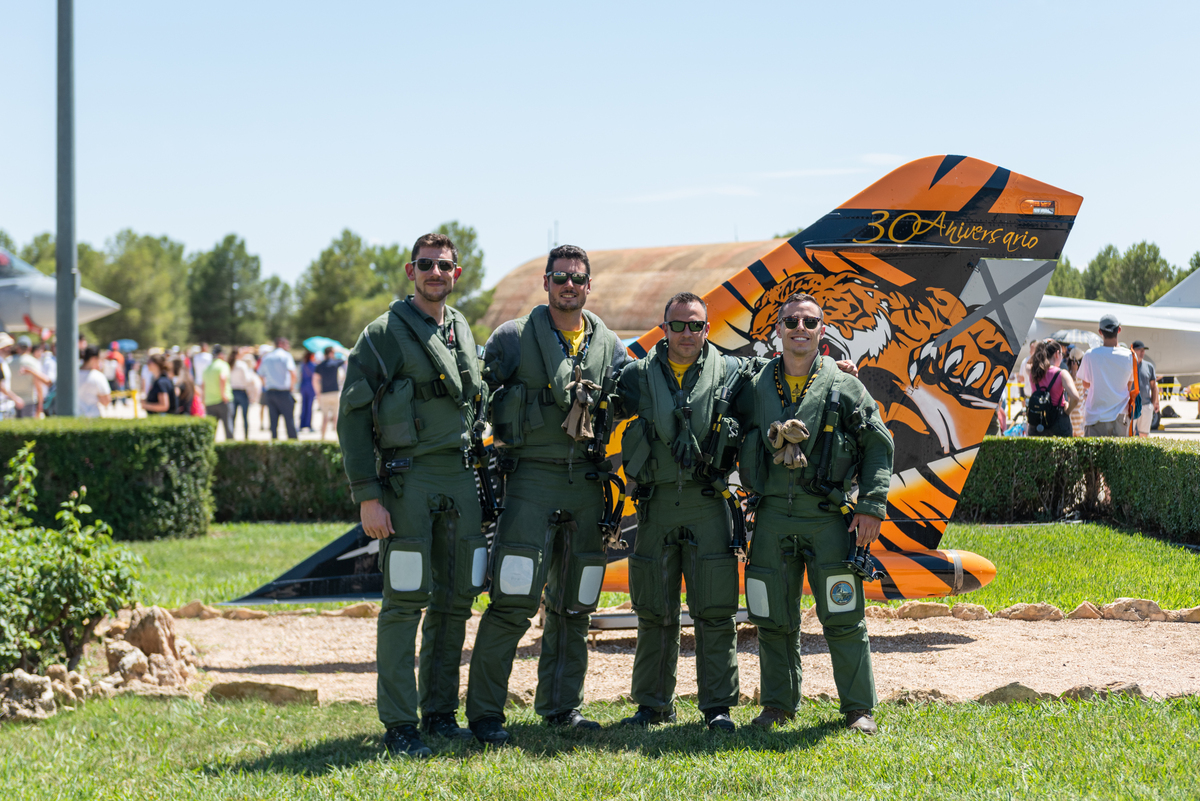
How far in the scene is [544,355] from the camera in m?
4.80

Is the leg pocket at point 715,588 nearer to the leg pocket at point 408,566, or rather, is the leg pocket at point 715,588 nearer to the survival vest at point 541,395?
the survival vest at point 541,395

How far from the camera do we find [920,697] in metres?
5.12

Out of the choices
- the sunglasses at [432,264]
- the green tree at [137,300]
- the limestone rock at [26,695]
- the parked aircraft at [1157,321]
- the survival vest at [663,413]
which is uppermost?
the green tree at [137,300]

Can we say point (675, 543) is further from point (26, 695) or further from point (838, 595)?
point (26, 695)

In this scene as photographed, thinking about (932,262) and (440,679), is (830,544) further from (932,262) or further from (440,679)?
(932,262)

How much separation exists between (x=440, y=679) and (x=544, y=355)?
1696 mm

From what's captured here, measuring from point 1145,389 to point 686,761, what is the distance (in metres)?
11.4

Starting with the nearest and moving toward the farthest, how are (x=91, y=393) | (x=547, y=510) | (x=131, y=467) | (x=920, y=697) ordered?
(x=547, y=510) → (x=920, y=697) → (x=131, y=467) → (x=91, y=393)

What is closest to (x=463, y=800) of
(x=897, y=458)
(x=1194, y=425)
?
(x=897, y=458)

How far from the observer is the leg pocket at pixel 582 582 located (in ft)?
15.6

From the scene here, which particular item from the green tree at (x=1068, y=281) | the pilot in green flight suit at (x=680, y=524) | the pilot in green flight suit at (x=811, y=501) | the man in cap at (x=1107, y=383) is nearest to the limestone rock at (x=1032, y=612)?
the pilot in green flight suit at (x=811, y=501)

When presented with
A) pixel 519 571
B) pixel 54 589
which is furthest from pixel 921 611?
pixel 54 589

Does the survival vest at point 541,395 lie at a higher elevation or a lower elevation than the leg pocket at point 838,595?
higher

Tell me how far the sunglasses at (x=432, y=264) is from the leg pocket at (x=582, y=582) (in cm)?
155
